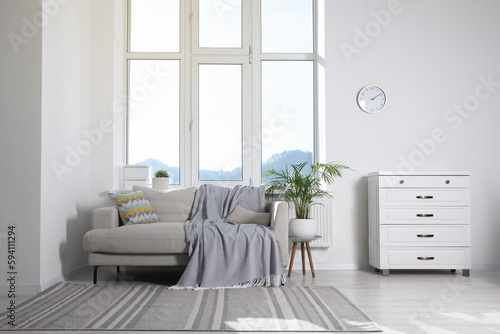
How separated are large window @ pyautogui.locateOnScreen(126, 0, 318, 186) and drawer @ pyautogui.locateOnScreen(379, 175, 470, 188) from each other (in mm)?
1083

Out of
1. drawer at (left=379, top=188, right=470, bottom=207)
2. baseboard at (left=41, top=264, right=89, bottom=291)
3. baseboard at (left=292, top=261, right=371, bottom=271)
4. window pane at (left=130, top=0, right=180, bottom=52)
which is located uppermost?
window pane at (left=130, top=0, right=180, bottom=52)

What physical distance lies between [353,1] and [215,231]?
2.89 m

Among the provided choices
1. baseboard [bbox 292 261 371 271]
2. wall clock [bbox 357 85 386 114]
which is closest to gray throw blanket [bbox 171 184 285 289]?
baseboard [bbox 292 261 371 271]

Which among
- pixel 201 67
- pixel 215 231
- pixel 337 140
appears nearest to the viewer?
pixel 215 231

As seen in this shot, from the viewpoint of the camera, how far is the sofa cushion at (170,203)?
4539mm

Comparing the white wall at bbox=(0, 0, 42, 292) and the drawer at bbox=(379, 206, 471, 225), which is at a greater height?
the white wall at bbox=(0, 0, 42, 292)

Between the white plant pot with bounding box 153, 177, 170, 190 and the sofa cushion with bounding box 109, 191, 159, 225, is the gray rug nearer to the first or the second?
the sofa cushion with bounding box 109, 191, 159, 225

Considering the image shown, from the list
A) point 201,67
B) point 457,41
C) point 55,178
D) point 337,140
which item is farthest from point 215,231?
point 457,41

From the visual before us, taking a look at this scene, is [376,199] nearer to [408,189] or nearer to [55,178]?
[408,189]

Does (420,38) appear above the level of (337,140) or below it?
above

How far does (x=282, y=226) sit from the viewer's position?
4012 mm

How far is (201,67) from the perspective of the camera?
526cm

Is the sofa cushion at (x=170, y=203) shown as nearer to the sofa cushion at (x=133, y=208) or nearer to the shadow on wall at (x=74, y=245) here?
the sofa cushion at (x=133, y=208)

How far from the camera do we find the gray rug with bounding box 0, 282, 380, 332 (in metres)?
2.64
